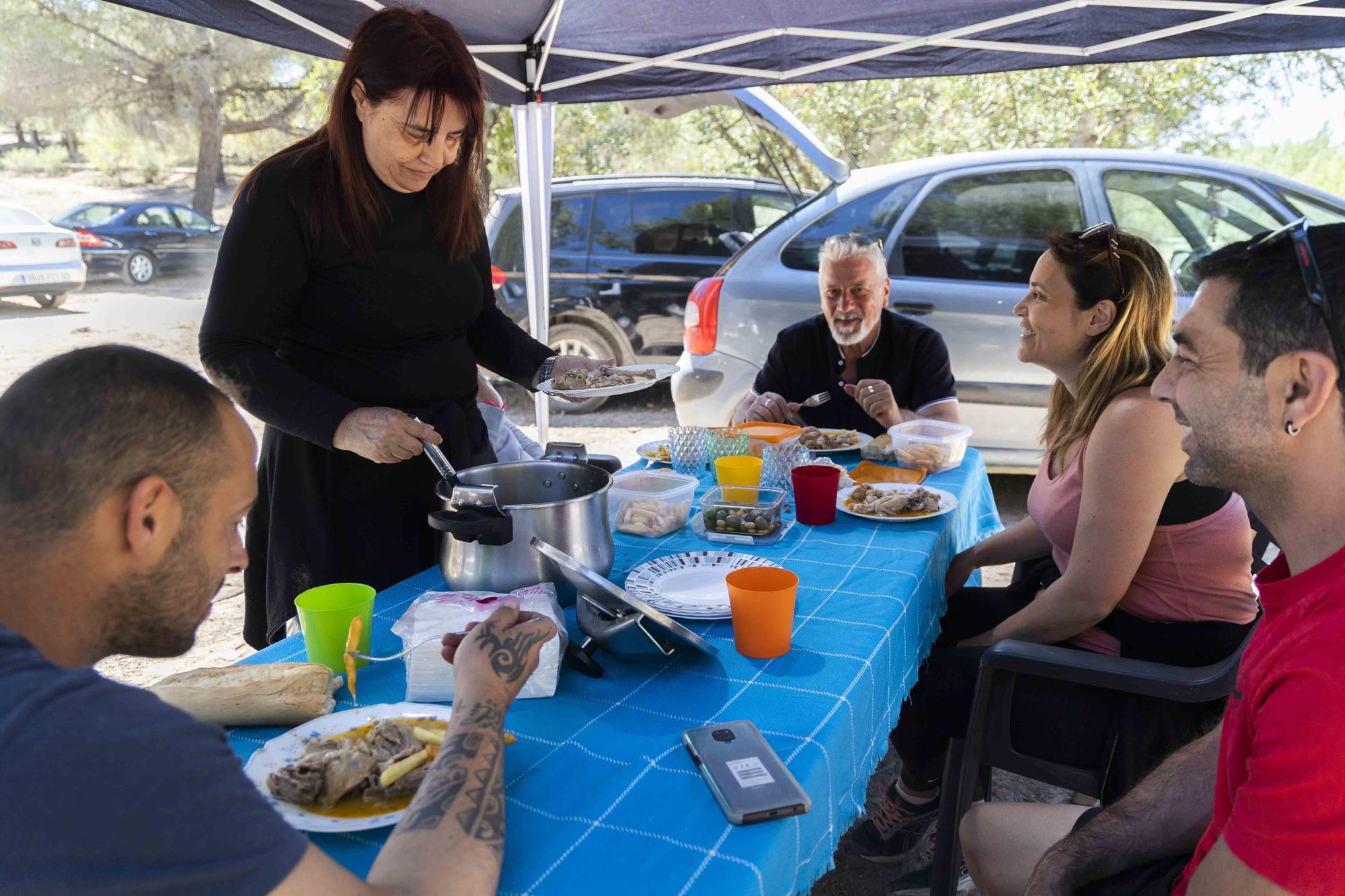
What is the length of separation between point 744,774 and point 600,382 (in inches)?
57.2

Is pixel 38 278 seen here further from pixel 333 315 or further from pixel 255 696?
pixel 255 696

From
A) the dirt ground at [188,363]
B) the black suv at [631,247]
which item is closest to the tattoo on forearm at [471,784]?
the dirt ground at [188,363]

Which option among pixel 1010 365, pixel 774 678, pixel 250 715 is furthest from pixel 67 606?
pixel 1010 365

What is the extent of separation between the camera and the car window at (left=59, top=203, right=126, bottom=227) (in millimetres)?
12594

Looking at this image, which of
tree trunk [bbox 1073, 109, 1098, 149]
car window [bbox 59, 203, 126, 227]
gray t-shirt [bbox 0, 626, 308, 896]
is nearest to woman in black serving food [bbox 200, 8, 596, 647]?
gray t-shirt [bbox 0, 626, 308, 896]

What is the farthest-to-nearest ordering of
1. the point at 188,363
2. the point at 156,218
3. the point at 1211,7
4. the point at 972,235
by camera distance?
the point at 156,218 < the point at 972,235 < the point at 1211,7 < the point at 188,363

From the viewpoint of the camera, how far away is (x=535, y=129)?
4.38 meters

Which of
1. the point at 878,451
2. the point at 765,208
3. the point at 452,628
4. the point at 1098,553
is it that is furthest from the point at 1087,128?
the point at 452,628

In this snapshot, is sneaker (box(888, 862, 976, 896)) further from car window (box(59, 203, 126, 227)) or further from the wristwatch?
car window (box(59, 203, 126, 227))

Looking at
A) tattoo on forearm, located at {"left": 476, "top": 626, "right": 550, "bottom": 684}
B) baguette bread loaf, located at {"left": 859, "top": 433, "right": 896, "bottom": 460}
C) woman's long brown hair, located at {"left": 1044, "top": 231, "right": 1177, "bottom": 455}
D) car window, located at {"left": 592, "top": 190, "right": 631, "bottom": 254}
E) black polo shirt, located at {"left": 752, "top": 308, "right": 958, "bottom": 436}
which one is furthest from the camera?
car window, located at {"left": 592, "top": 190, "right": 631, "bottom": 254}

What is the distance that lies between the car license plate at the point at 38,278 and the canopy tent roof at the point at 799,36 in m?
10.1

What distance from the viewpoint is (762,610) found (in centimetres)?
158

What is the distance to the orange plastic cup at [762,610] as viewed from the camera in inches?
62.3

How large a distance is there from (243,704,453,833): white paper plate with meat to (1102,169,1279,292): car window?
505 centimetres
